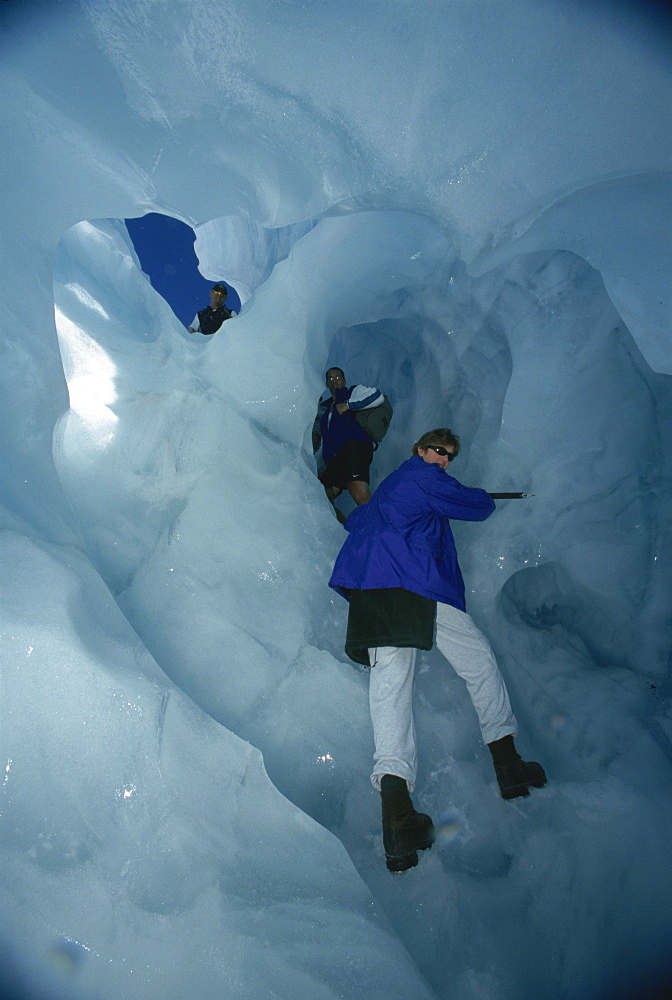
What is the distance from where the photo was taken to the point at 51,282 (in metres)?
2.04

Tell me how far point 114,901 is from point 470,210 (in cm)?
256

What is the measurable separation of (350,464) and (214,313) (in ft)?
6.40

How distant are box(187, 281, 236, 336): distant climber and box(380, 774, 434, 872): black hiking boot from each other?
355cm

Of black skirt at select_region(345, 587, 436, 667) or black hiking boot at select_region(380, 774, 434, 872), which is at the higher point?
black skirt at select_region(345, 587, 436, 667)

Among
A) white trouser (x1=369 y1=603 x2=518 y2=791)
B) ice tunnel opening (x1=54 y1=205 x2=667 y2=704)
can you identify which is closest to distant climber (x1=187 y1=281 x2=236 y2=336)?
ice tunnel opening (x1=54 y1=205 x2=667 y2=704)

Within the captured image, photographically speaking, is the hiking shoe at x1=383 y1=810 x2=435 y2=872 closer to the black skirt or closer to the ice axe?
the black skirt

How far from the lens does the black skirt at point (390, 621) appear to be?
179 cm

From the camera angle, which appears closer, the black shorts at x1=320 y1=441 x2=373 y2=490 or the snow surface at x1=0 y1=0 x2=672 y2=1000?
the snow surface at x1=0 y1=0 x2=672 y2=1000

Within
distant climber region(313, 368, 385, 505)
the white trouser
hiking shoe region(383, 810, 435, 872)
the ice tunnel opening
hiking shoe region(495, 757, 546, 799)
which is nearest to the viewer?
hiking shoe region(383, 810, 435, 872)

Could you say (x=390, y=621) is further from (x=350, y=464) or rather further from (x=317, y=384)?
(x=317, y=384)

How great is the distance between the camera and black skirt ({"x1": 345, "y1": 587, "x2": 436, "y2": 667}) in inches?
70.5

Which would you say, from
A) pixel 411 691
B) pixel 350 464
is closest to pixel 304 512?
pixel 350 464

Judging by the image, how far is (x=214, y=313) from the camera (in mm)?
4113

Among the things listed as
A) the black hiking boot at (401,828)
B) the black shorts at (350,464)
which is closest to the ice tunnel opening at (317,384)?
the black shorts at (350,464)
